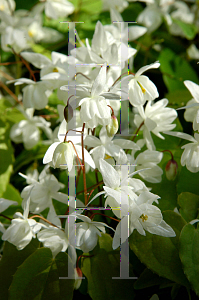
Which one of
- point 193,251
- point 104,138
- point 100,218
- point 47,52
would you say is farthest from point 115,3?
point 193,251

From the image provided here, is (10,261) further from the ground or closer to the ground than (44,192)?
closer to the ground

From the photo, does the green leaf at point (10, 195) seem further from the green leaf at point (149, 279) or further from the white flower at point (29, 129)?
the green leaf at point (149, 279)

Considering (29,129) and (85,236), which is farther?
(29,129)

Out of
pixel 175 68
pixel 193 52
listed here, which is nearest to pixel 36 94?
pixel 175 68

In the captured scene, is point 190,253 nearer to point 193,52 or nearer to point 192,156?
point 192,156

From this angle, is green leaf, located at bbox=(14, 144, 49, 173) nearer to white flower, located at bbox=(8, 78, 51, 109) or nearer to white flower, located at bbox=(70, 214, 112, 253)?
white flower, located at bbox=(8, 78, 51, 109)

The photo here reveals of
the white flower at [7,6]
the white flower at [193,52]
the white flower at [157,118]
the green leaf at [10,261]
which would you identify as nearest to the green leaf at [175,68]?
the white flower at [193,52]

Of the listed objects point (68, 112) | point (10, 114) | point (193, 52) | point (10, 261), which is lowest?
point (10, 261)
